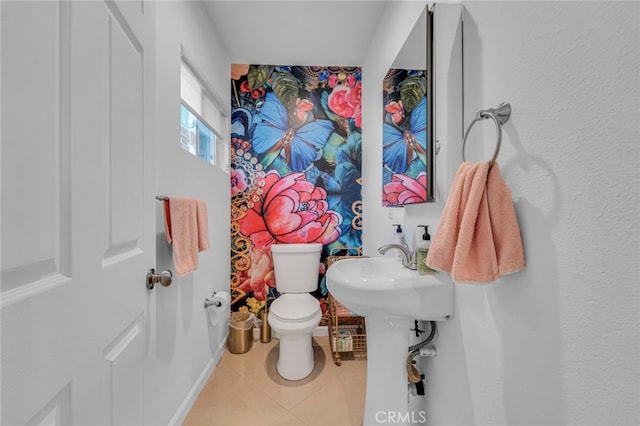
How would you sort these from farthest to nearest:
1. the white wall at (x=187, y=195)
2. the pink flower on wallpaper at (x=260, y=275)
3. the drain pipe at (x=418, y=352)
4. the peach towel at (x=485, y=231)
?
1. the pink flower on wallpaper at (x=260, y=275)
2. the white wall at (x=187, y=195)
3. the drain pipe at (x=418, y=352)
4. the peach towel at (x=485, y=231)

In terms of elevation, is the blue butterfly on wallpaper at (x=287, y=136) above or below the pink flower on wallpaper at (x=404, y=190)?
above

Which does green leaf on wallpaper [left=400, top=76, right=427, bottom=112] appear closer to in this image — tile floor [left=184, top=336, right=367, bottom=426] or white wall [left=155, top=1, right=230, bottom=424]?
white wall [left=155, top=1, right=230, bottom=424]

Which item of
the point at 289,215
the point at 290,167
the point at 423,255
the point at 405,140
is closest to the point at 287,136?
the point at 290,167

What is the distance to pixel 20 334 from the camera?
0.35m

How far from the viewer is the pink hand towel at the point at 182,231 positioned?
3.93 feet

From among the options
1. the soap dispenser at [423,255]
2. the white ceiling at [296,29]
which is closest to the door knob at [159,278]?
the soap dispenser at [423,255]

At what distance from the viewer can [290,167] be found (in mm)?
2293

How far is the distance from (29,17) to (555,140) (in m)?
0.95

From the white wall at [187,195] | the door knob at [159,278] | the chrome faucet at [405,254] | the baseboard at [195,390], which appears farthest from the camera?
the baseboard at [195,390]

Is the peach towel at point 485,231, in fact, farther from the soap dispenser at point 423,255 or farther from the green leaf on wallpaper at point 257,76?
the green leaf on wallpaper at point 257,76

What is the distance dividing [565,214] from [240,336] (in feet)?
7.00

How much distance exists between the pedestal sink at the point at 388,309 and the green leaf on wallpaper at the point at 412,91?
0.78 metres

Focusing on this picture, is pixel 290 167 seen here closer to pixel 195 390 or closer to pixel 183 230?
pixel 183 230

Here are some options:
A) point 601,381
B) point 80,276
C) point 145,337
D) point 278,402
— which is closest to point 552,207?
point 601,381
